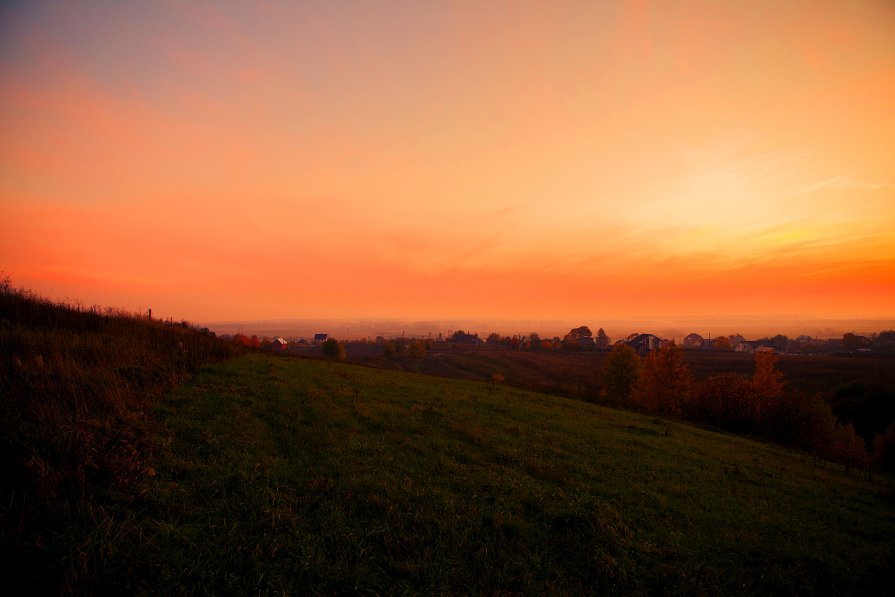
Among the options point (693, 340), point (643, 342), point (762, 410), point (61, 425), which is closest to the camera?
point (61, 425)

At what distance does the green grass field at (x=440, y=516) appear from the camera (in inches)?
225

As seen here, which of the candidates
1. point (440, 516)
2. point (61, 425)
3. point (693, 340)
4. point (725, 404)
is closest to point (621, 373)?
point (725, 404)

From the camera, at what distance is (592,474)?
11367 millimetres

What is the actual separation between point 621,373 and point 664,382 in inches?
443

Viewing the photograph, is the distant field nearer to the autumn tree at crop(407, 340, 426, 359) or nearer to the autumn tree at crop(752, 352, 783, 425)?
the autumn tree at crop(407, 340, 426, 359)

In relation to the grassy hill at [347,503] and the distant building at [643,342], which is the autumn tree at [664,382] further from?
the distant building at [643,342]

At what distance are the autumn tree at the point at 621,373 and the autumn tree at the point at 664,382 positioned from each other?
657 centimetres

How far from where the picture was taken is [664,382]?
53656mm

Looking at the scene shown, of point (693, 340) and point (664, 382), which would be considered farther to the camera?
point (693, 340)

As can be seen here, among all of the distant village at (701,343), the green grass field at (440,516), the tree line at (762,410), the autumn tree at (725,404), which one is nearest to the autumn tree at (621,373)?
the tree line at (762,410)

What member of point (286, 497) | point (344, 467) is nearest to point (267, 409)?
point (344, 467)

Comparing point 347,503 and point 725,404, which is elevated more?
point 347,503

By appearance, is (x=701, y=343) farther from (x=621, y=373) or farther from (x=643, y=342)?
(x=621, y=373)

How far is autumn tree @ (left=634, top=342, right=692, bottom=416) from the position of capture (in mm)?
51812
